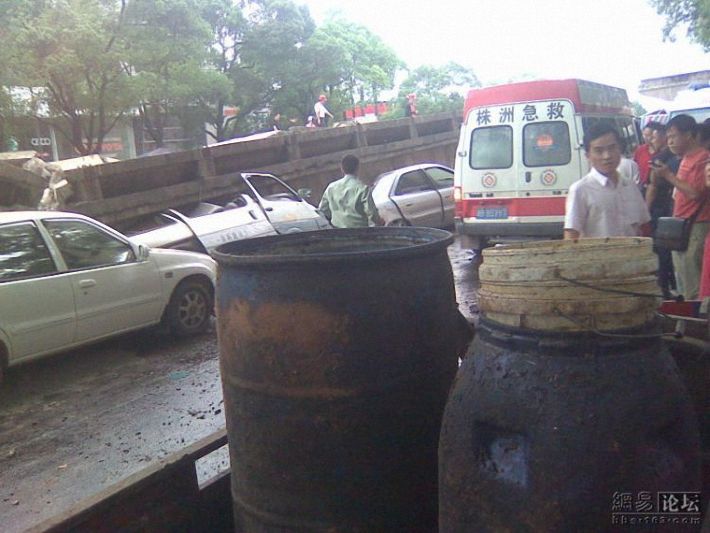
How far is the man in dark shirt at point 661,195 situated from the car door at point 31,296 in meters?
5.36

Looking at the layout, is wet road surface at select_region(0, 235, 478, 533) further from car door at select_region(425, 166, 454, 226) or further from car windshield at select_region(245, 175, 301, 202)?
car door at select_region(425, 166, 454, 226)

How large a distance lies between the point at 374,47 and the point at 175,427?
23.5m

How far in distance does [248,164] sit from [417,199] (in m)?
3.40

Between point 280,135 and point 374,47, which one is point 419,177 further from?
point 374,47

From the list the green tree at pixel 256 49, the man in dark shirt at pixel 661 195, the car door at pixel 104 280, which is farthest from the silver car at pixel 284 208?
the green tree at pixel 256 49

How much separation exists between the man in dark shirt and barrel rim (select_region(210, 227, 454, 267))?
3383 millimetres

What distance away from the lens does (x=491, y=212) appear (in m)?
9.66

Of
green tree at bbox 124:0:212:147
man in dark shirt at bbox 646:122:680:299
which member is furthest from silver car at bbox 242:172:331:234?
man in dark shirt at bbox 646:122:680:299

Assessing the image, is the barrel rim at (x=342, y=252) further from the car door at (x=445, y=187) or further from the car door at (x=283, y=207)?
the car door at (x=445, y=187)

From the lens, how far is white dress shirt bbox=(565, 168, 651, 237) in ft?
12.6

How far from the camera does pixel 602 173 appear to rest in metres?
3.85

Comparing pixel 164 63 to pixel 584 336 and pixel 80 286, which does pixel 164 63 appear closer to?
pixel 80 286

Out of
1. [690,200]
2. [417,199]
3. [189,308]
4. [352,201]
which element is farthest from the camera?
[417,199]

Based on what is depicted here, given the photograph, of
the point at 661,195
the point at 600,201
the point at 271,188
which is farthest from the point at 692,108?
the point at 600,201
